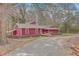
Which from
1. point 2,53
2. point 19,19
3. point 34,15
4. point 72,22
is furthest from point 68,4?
point 2,53

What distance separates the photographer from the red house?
3.72ft

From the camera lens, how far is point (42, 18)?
3.78 ft

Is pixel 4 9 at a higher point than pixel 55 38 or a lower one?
higher

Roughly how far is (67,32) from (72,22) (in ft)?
0.25

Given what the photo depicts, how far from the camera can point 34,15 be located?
45.2 inches

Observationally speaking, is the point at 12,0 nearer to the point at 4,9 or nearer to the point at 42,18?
the point at 4,9

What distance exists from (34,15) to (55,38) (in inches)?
8.3

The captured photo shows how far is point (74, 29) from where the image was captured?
113 centimetres

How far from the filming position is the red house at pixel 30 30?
113cm

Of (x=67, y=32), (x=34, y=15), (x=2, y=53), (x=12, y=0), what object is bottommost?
(x=2, y=53)

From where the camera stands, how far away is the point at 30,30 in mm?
1139

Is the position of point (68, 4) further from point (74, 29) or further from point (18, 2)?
point (18, 2)

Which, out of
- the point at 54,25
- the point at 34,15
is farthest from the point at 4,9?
A: the point at 54,25

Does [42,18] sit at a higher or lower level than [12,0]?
lower
